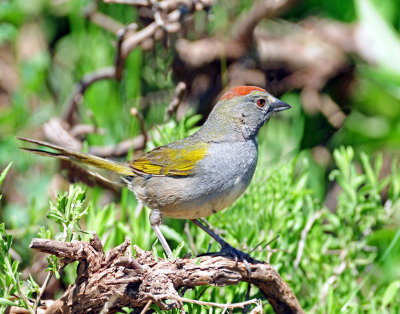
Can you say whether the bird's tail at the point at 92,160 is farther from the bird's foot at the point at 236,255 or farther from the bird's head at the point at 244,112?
the bird's foot at the point at 236,255

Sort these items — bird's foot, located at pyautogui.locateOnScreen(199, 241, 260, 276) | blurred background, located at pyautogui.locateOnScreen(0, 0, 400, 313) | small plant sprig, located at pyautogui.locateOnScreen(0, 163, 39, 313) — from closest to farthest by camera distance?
1. small plant sprig, located at pyautogui.locateOnScreen(0, 163, 39, 313)
2. bird's foot, located at pyautogui.locateOnScreen(199, 241, 260, 276)
3. blurred background, located at pyautogui.locateOnScreen(0, 0, 400, 313)

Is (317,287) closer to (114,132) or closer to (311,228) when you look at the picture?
(311,228)

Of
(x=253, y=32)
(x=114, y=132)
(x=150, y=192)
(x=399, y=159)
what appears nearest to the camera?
(x=150, y=192)

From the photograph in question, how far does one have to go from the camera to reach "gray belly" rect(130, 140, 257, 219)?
124 inches

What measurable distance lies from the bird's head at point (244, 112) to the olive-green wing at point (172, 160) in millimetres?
174

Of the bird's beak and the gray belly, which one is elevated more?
the bird's beak

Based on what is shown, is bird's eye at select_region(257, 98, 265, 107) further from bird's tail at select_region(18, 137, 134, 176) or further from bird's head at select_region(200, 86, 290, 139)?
bird's tail at select_region(18, 137, 134, 176)

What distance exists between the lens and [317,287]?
372 cm

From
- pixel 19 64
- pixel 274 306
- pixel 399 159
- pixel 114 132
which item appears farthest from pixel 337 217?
pixel 19 64

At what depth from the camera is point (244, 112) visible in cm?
350

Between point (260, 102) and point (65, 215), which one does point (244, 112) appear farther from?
point (65, 215)

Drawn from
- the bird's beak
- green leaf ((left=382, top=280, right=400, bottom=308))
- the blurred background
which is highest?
the bird's beak

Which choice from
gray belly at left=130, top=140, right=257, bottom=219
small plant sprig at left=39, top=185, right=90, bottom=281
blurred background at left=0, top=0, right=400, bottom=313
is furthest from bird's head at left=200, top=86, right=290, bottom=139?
small plant sprig at left=39, top=185, right=90, bottom=281

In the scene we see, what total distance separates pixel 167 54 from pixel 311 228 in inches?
85.6
